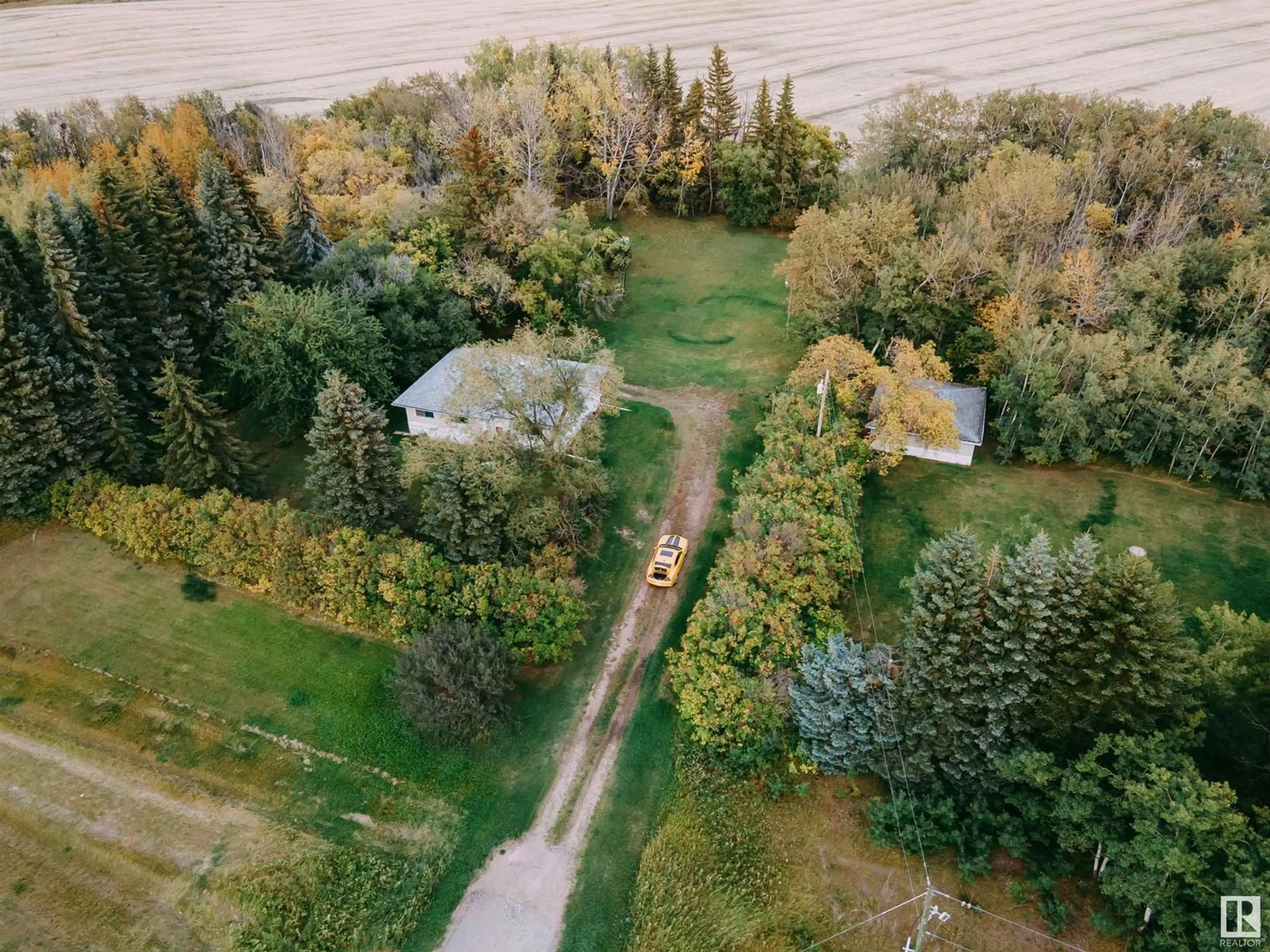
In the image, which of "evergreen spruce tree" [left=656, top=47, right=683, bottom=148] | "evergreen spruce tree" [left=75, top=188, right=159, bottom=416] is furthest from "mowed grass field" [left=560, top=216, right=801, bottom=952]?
"evergreen spruce tree" [left=75, top=188, right=159, bottom=416]

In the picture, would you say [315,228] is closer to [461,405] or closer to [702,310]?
[461,405]

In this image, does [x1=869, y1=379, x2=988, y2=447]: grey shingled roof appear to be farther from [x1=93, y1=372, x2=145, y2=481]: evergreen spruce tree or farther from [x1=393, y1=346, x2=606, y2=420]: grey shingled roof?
[x1=93, y1=372, x2=145, y2=481]: evergreen spruce tree

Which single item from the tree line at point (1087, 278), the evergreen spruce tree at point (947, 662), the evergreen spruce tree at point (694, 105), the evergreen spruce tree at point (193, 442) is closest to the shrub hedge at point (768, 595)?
the evergreen spruce tree at point (947, 662)

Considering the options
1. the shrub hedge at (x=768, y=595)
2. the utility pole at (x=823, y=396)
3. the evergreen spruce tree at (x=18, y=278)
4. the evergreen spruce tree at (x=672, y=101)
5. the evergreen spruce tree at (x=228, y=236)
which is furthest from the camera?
the evergreen spruce tree at (x=672, y=101)

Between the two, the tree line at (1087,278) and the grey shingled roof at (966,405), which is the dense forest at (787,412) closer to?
the tree line at (1087,278)

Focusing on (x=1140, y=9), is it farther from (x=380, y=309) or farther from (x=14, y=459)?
(x=14, y=459)


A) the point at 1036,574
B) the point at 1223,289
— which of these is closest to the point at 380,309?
the point at 1036,574
